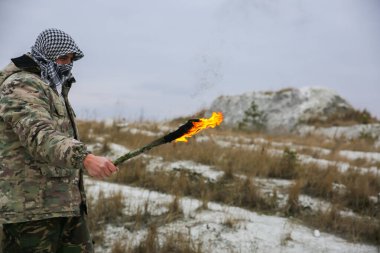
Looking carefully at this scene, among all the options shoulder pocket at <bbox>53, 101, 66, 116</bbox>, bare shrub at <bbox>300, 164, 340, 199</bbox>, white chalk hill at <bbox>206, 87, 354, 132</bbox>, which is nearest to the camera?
shoulder pocket at <bbox>53, 101, 66, 116</bbox>

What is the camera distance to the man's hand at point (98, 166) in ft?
7.11

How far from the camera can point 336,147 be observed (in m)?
11.4

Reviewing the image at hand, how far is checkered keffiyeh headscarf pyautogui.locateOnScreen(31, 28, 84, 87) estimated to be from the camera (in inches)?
103

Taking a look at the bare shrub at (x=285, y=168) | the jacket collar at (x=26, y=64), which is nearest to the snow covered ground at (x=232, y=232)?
the bare shrub at (x=285, y=168)

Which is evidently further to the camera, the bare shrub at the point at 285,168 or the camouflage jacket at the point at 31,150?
the bare shrub at the point at 285,168

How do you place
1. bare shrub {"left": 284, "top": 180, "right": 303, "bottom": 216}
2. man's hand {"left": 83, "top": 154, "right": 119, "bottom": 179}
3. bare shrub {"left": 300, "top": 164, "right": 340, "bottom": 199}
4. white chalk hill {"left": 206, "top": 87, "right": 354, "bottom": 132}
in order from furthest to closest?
white chalk hill {"left": 206, "top": 87, "right": 354, "bottom": 132} < bare shrub {"left": 300, "top": 164, "right": 340, "bottom": 199} < bare shrub {"left": 284, "top": 180, "right": 303, "bottom": 216} < man's hand {"left": 83, "top": 154, "right": 119, "bottom": 179}

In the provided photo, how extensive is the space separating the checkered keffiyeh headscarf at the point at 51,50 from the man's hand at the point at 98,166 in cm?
68

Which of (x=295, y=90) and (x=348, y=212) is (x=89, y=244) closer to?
(x=348, y=212)

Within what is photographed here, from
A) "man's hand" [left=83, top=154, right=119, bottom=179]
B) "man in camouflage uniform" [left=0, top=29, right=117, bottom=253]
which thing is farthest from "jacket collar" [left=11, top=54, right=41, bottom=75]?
"man's hand" [left=83, top=154, right=119, bottom=179]

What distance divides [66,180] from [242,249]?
9.40ft

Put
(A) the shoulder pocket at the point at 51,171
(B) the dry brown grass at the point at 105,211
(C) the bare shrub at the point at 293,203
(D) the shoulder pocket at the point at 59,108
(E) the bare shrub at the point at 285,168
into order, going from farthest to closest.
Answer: (E) the bare shrub at the point at 285,168 → (C) the bare shrub at the point at 293,203 → (B) the dry brown grass at the point at 105,211 → (D) the shoulder pocket at the point at 59,108 → (A) the shoulder pocket at the point at 51,171

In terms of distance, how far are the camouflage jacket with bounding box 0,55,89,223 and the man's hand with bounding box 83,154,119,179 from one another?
0.04 meters

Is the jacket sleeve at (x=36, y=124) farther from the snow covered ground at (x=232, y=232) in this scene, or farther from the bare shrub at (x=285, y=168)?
the bare shrub at (x=285, y=168)

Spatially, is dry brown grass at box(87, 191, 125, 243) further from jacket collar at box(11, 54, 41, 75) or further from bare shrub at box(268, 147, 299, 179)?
jacket collar at box(11, 54, 41, 75)
